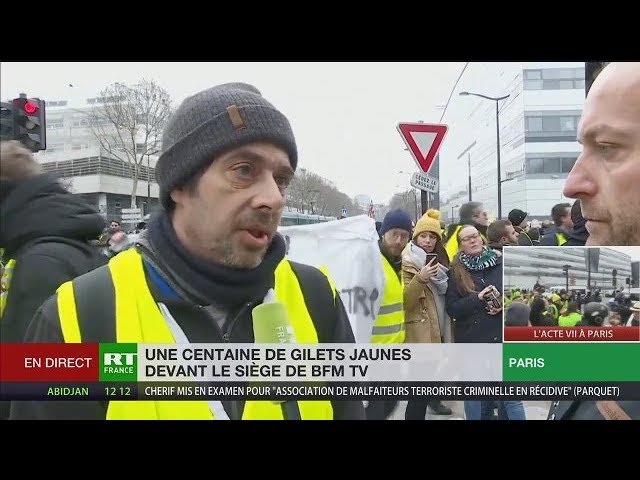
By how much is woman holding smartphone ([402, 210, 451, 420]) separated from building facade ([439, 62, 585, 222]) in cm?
14

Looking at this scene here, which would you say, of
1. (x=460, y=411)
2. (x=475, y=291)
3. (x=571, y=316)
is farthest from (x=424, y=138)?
(x=460, y=411)

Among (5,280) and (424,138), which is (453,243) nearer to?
(424,138)

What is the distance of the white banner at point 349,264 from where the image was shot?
11.2 ft

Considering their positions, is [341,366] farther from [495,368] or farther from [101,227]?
[101,227]

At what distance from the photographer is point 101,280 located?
3.30m

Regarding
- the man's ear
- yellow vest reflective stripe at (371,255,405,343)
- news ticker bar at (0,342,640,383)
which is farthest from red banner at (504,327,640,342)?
the man's ear

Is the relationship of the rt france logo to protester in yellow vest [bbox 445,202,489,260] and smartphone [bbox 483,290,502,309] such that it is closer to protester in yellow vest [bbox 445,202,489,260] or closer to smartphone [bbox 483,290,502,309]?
protester in yellow vest [bbox 445,202,489,260]

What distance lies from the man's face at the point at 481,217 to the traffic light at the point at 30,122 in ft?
7.49

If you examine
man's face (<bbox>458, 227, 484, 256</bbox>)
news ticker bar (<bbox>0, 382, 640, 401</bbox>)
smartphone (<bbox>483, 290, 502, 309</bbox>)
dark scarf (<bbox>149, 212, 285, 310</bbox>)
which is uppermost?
man's face (<bbox>458, 227, 484, 256</bbox>)

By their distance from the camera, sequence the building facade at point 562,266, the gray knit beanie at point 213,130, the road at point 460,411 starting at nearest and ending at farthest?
the gray knit beanie at point 213,130 < the building facade at point 562,266 < the road at point 460,411

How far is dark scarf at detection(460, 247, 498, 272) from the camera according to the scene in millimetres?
3400

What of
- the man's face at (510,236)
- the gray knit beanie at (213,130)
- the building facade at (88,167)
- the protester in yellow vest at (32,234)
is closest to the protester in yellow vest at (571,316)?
the man's face at (510,236)

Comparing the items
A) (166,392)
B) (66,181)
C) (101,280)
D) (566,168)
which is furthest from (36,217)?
(566,168)

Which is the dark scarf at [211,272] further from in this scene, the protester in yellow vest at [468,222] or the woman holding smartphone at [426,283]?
the protester in yellow vest at [468,222]
